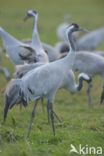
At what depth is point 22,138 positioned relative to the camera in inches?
350

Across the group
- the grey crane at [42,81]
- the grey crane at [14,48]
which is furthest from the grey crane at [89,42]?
the grey crane at [42,81]

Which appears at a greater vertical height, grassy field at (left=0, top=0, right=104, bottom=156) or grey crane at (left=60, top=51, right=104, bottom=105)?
grey crane at (left=60, top=51, right=104, bottom=105)

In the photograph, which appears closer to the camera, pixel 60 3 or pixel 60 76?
pixel 60 76

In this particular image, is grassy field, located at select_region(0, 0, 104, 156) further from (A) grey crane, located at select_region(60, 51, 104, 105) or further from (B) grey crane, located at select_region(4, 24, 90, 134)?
(A) grey crane, located at select_region(60, 51, 104, 105)

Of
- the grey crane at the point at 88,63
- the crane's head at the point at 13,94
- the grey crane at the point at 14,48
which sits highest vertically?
the grey crane at the point at 14,48

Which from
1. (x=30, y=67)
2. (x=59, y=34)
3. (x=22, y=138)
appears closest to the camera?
(x=22, y=138)

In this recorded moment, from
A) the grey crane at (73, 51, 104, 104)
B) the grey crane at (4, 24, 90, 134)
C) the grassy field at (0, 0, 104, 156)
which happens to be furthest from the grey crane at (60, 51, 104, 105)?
the grey crane at (4, 24, 90, 134)

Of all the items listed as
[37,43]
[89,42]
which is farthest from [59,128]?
[89,42]

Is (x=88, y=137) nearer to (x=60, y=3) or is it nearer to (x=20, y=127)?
(x=20, y=127)

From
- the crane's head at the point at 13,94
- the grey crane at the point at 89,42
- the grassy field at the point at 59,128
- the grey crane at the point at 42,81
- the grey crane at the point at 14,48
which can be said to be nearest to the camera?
the grassy field at the point at 59,128

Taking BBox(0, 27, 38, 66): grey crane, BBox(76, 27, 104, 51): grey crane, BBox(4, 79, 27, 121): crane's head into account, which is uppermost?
BBox(76, 27, 104, 51): grey crane

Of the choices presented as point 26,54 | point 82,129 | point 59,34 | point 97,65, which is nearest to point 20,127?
point 82,129

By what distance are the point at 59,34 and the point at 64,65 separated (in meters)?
12.6

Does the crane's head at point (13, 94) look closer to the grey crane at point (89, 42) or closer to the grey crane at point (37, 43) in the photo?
the grey crane at point (37, 43)
